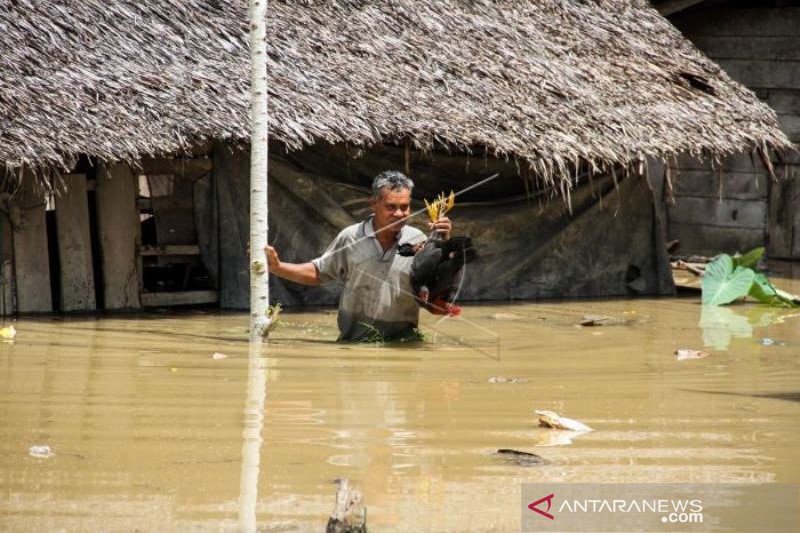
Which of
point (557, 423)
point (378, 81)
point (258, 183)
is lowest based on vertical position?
point (557, 423)

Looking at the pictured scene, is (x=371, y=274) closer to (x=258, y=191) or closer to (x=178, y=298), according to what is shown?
(x=258, y=191)

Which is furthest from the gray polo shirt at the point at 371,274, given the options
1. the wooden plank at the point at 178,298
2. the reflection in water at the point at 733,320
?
the wooden plank at the point at 178,298

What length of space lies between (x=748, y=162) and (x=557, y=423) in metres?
8.93

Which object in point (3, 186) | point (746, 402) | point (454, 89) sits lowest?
point (746, 402)

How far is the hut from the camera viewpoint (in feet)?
32.0

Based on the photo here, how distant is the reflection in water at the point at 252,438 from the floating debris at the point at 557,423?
1.21 metres

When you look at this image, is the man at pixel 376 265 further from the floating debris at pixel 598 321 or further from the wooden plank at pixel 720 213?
the wooden plank at pixel 720 213

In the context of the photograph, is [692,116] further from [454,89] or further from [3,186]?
[3,186]

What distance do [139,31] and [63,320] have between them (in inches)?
85.5

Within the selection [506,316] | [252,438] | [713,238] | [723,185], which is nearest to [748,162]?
[723,185]

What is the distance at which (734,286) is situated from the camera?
1153 centimetres

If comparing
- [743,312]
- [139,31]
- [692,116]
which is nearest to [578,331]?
[743,312]

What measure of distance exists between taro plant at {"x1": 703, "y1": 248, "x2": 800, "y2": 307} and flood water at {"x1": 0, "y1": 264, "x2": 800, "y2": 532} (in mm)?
1862

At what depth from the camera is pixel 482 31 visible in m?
11.9
